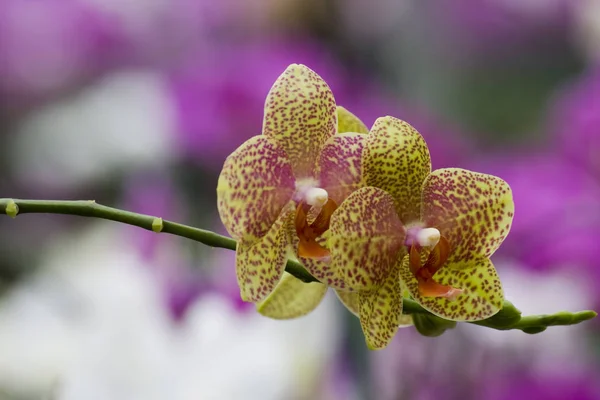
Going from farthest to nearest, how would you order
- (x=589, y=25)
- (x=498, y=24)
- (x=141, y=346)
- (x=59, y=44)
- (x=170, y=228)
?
(x=498, y=24), (x=589, y=25), (x=59, y=44), (x=141, y=346), (x=170, y=228)

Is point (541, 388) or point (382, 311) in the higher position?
point (382, 311)

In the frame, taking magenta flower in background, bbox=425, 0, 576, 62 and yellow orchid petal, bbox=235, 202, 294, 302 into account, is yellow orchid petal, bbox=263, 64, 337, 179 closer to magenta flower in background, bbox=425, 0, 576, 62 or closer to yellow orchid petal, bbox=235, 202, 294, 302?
yellow orchid petal, bbox=235, 202, 294, 302

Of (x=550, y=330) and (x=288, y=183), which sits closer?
(x=288, y=183)

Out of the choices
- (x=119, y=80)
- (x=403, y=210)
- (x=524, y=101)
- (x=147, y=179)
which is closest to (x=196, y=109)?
(x=147, y=179)

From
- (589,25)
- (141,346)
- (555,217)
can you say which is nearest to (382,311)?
(141,346)

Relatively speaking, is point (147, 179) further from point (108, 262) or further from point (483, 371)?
point (483, 371)

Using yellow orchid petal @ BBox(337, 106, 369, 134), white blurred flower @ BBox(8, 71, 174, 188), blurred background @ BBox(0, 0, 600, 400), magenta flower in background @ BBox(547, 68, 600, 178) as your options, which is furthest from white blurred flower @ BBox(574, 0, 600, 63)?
yellow orchid petal @ BBox(337, 106, 369, 134)

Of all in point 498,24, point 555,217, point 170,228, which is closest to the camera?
point 170,228

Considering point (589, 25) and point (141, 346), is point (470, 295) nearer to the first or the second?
point (141, 346)
